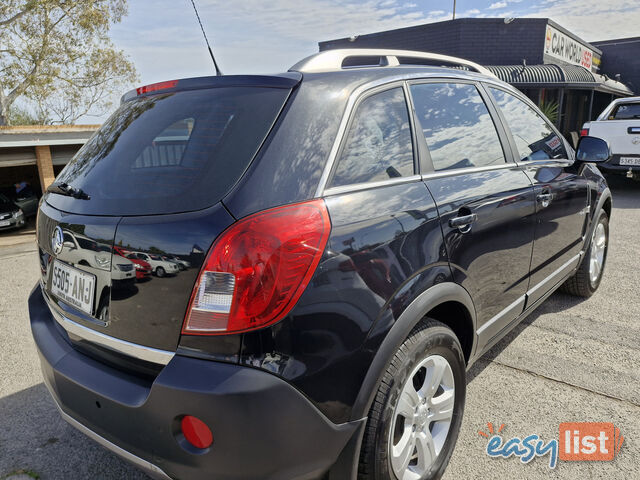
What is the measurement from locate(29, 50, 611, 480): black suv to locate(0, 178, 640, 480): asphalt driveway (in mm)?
501

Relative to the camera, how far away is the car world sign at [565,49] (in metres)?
19.4

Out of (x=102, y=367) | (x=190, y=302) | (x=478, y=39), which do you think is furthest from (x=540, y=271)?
(x=478, y=39)

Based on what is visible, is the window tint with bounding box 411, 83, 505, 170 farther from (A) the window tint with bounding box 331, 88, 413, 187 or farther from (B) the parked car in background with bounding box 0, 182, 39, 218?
(B) the parked car in background with bounding box 0, 182, 39, 218

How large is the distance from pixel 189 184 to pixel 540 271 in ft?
7.42

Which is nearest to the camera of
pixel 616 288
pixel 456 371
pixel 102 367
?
pixel 102 367

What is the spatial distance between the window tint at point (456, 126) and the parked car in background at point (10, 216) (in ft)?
44.5

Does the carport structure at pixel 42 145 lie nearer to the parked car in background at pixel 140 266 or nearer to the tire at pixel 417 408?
the parked car in background at pixel 140 266

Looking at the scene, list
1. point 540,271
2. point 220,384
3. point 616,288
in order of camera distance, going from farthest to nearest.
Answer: point 616,288, point 540,271, point 220,384

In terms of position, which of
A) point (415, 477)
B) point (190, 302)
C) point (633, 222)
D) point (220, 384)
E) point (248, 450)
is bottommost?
point (633, 222)

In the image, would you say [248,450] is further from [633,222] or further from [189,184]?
[633,222]

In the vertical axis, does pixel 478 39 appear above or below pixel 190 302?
above

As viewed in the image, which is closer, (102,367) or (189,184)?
(189,184)

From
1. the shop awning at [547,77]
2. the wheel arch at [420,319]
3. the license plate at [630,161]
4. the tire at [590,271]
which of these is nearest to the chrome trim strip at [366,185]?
the wheel arch at [420,319]

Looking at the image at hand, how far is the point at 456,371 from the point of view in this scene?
211 cm
